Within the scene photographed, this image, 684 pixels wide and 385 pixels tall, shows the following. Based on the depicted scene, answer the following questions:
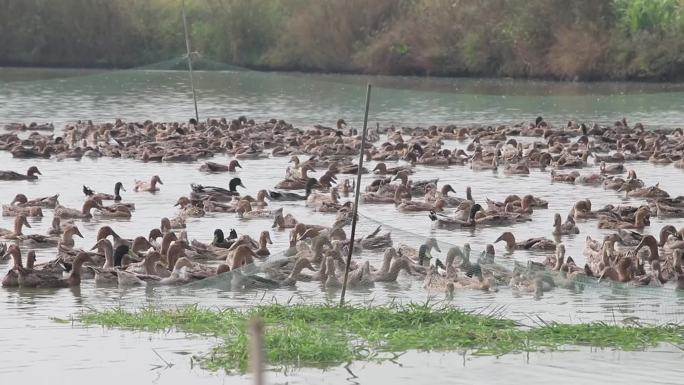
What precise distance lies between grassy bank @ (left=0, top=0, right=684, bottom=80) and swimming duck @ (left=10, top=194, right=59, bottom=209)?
139 ft

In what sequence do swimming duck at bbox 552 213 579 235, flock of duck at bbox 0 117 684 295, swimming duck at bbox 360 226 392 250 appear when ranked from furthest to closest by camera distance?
1. swimming duck at bbox 552 213 579 235
2. swimming duck at bbox 360 226 392 250
3. flock of duck at bbox 0 117 684 295

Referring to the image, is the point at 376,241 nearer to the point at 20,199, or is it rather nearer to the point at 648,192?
the point at 20,199

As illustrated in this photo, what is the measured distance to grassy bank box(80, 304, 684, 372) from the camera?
12.2m

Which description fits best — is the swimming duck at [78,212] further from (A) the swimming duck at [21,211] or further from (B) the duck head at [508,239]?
(B) the duck head at [508,239]

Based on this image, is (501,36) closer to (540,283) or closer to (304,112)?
(304,112)

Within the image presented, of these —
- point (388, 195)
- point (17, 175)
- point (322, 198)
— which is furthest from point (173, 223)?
point (17, 175)

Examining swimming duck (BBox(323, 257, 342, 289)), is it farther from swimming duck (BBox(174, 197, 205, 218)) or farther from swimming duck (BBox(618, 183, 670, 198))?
swimming duck (BBox(618, 183, 670, 198))

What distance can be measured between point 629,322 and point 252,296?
143 inches

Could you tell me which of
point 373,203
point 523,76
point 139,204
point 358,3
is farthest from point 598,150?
point 358,3

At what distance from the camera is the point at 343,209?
862 inches

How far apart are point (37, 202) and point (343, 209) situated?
4.61 m

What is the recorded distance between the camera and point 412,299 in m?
14.9

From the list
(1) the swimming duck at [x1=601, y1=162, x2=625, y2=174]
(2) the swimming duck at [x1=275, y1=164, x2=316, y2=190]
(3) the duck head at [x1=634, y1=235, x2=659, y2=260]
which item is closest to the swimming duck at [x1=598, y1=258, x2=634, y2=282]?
(3) the duck head at [x1=634, y1=235, x2=659, y2=260]

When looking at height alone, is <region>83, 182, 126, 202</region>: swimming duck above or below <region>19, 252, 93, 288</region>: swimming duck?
below
